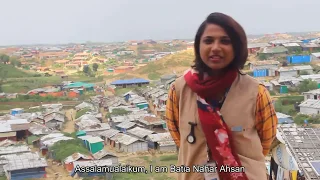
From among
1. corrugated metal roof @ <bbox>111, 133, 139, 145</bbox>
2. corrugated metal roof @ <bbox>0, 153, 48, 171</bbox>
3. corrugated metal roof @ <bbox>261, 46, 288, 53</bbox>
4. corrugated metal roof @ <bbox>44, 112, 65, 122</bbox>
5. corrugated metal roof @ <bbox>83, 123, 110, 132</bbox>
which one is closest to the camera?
corrugated metal roof @ <bbox>0, 153, 48, 171</bbox>

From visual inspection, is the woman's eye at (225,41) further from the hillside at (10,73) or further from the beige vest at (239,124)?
the hillside at (10,73)

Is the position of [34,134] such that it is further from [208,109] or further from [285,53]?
[285,53]

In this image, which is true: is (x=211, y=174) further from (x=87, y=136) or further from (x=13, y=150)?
(x=87, y=136)

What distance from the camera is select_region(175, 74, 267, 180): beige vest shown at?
1.56m

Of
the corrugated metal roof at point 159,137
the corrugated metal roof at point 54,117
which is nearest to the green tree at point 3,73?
the corrugated metal roof at point 54,117

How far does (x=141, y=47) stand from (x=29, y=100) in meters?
46.5

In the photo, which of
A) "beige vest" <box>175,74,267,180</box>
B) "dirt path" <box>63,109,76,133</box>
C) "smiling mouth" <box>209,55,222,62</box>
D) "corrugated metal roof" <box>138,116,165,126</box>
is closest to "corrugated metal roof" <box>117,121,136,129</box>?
"corrugated metal roof" <box>138,116,165,126</box>

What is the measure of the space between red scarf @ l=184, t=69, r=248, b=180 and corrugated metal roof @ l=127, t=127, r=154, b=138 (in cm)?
1413

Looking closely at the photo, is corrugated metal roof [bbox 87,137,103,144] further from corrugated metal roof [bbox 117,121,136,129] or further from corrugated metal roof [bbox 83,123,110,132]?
corrugated metal roof [bbox 117,121,136,129]

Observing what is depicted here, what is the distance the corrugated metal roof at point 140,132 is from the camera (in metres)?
15.8

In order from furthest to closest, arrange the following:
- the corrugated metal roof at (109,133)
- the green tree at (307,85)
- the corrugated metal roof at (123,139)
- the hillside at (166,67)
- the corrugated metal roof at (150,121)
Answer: the hillside at (166,67), the green tree at (307,85), the corrugated metal roof at (150,121), the corrugated metal roof at (109,133), the corrugated metal roof at (123,139)

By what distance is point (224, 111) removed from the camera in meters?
1.56

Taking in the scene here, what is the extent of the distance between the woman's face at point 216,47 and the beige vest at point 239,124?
0.10 metres

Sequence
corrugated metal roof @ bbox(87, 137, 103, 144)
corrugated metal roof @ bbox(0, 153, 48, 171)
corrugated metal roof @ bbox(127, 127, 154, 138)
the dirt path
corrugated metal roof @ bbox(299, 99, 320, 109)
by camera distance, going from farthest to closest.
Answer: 1. the dirt path
2. corrugated metal roof @ bbox(299, 99, 320, 109)
3. corrugated metal roof @ bbox(127, 127, 154, 138)
4. corrugated metal roof @ bbox(87, 137, 103, 144)
5. corrugated metal roof @ bbox(0, 153, 48, 171)
